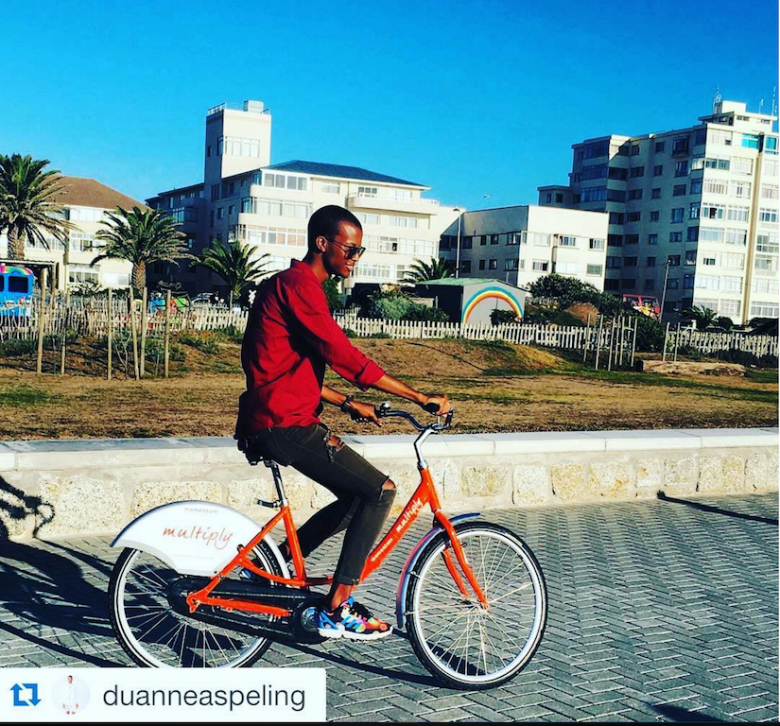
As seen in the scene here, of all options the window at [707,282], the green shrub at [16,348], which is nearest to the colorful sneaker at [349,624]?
the green shrub at [16,348]

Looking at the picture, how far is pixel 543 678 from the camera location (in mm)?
4195

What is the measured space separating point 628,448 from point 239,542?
4.99 meters

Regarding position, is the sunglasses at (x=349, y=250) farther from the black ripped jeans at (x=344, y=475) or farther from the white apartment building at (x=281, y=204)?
the white apartment building at (x=281, y=204)

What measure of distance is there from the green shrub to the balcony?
215 ft

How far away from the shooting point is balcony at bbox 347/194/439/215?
87.9m

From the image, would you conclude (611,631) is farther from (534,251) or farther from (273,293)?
(534,251)

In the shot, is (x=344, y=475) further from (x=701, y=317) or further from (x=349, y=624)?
(x=701, y=317)

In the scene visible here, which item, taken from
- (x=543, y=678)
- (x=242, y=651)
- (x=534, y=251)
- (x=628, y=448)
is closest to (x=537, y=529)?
(x=628, y=448)

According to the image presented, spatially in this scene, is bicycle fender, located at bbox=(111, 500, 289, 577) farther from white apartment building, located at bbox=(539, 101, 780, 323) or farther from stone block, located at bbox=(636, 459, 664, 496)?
white apartment building, located at bbox=(539, 101, 780, 323)

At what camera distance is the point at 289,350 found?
13.0 feet

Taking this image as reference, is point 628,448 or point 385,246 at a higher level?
point 385,246

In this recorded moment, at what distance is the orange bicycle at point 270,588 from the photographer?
3.98 metres
